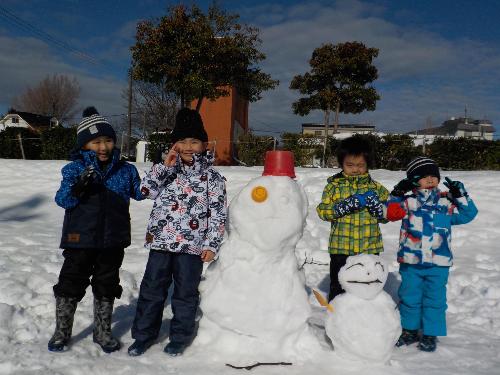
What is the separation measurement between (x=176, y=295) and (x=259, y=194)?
0.90 metres

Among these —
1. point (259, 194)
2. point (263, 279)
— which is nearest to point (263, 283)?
point (263, 279)

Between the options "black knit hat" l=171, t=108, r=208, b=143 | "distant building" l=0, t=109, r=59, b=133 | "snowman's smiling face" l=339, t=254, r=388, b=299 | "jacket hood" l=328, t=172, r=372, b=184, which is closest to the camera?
"snowman's smiling face" l=339, t=254, r=388, b=299

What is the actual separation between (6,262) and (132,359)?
99.9 inches

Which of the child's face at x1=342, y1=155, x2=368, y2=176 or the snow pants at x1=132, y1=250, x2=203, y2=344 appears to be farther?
the child's face at x1=342, y1=155, x2=368, y2=176

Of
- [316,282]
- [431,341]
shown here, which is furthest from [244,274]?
[316,282]

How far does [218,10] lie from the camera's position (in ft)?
50.0

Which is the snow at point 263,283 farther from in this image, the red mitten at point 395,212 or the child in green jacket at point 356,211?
the red mitten at point 395,212

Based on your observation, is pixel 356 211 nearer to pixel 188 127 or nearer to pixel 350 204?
pixel 350 204

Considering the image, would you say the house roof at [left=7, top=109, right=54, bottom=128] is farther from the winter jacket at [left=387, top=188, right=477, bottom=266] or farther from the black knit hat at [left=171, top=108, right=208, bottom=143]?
the winter jacket at [left=387, top=188, right=477, bottom=266]

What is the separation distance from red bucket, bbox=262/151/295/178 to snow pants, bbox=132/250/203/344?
0.75m

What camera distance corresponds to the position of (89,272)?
2824 millimetres

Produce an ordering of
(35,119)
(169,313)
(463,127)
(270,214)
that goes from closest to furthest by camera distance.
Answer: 1. (270,214)
2. (169,313)
3. (35,119)
4. (463,127)

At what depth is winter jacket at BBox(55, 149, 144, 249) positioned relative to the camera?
2682mm

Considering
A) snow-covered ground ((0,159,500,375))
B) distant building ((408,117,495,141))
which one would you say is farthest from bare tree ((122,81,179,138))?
distant building ((408,117,495,141))
